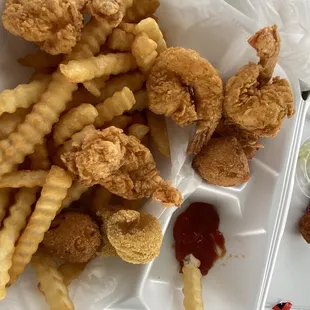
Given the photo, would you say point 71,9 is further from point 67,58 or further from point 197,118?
point 197,118

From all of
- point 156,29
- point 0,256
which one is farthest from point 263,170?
point 0,256

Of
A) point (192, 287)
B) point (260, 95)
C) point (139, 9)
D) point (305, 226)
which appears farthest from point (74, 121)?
point (305, 226)

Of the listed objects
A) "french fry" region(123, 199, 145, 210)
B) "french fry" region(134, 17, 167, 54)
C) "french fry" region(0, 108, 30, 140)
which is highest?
"french fry" region(134, 17, 167, 54)

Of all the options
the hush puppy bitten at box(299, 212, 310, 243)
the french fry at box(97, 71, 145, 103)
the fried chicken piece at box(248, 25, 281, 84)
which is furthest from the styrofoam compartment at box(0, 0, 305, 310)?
the hush puppy bitten at box(299, 212, 310, 243)

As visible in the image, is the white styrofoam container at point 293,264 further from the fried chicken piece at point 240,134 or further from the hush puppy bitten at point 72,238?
the hush puppy bitten at point 72,238

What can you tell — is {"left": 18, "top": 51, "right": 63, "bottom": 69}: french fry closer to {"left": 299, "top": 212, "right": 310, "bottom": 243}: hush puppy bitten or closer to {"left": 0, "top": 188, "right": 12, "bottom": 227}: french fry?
{"left": 0, "top": 188, "right": 12, "bottom": 227}: french fry

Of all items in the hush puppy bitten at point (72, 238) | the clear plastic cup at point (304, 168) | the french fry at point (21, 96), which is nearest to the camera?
the french fry at point (21, 96)

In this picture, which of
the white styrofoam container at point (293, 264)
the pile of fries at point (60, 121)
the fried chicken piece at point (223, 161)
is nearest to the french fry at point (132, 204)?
the pile of fries at point (60, 121)
